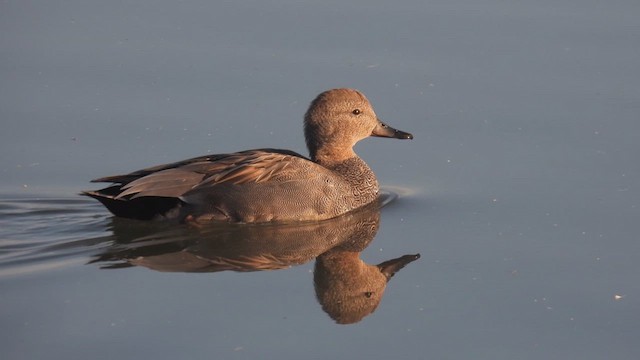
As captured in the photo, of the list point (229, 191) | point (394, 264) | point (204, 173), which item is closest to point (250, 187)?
point (229, 191)

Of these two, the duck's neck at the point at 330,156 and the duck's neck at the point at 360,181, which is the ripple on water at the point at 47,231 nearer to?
the duck's neck at the point at 330,156

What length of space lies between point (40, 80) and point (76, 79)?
0.34 m

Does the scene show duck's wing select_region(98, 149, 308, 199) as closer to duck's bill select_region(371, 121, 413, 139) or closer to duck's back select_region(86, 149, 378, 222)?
duck's back select_region(86, 149, 378, 222)

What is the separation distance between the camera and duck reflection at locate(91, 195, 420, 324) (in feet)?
32.1

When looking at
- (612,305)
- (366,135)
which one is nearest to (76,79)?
(366,135)

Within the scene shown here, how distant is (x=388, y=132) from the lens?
38.5 feet

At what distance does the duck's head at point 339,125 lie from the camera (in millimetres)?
11594

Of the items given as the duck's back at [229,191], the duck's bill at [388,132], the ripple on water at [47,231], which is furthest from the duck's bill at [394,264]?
the ripple on water at [47,231]

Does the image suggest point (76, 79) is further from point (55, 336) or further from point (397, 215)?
point (55, 336)

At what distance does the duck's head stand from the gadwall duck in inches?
0.4

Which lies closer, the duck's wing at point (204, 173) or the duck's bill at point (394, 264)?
the duck's bill at point (394, 264)

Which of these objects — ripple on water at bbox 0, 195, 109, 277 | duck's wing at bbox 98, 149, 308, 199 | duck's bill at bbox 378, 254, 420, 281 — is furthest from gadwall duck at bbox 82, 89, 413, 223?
duck's bill at bbox 378, 254, 420, 281

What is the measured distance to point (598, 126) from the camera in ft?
39.2

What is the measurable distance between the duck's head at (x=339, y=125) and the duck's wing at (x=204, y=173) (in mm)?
420
